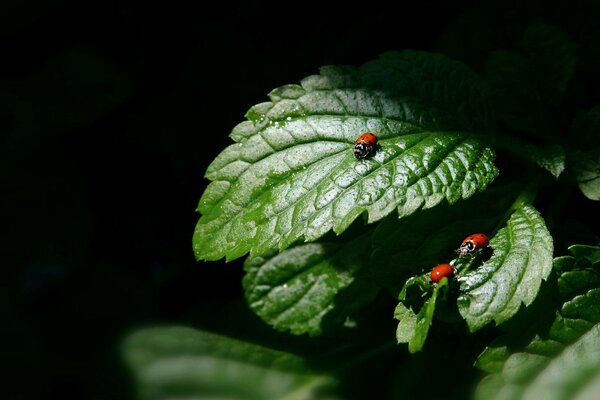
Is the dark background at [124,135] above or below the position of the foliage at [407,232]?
above

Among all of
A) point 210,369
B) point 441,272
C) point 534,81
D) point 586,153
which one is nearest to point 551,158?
point 586,153

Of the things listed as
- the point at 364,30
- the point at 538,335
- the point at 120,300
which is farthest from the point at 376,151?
the point at 120,300

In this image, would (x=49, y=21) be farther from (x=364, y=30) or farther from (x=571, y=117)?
(x=571, y=117)

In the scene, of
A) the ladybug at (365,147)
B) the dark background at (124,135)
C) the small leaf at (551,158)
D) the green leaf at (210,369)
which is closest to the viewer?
the ladybug at (365,147)

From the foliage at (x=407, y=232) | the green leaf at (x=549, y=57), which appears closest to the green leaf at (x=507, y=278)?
the foliage at (x=407, y=232)

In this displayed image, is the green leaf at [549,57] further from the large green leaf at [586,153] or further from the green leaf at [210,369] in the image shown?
the green leaf at [210,369]

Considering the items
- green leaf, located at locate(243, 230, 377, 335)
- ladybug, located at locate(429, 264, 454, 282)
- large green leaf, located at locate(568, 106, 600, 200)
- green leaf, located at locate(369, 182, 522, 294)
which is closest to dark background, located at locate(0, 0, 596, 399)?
green leaf, located at locate(243, 230, 377, 335)

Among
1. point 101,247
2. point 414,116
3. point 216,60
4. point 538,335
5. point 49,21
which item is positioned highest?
point 49,21
